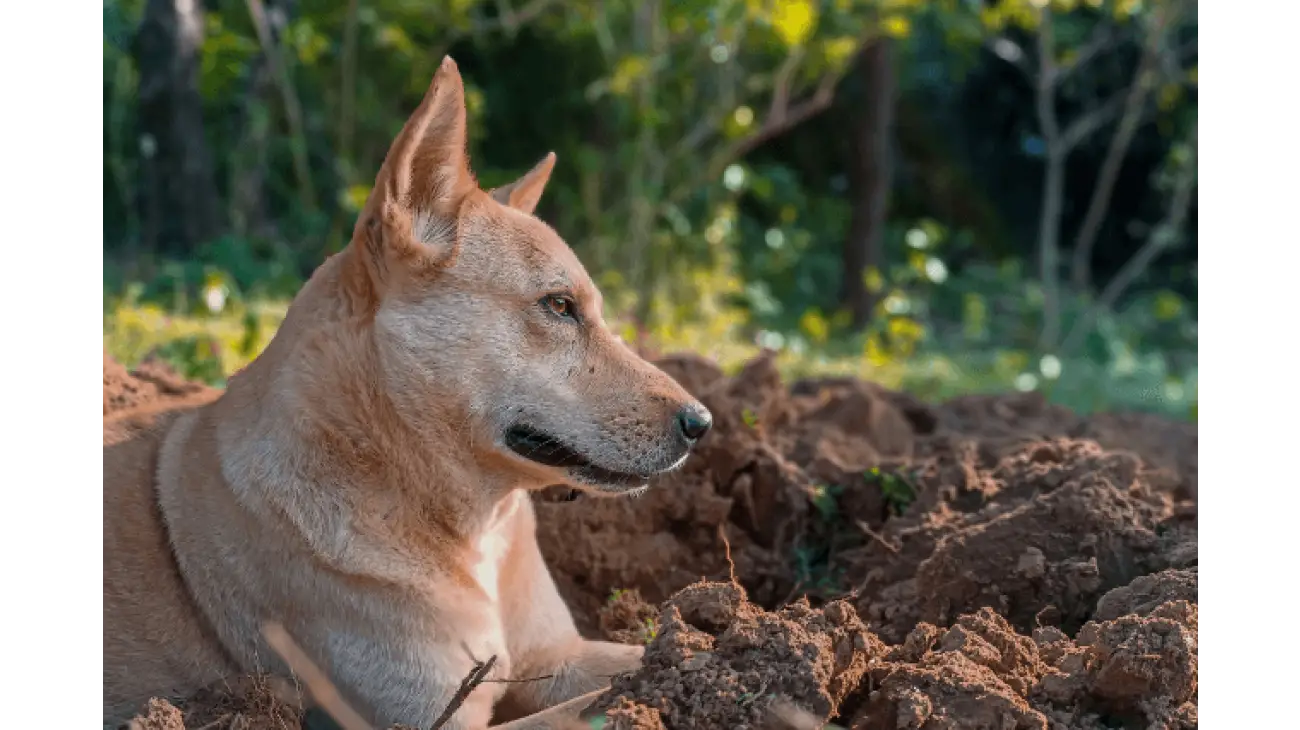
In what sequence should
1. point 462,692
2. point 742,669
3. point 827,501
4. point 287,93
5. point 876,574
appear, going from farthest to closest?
point 287,93 < point 827,501 < point 876,574 < point 462,692 < point 742,669

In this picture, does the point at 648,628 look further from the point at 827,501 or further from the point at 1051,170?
the point at 1051,170

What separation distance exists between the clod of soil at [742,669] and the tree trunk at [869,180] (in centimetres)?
977

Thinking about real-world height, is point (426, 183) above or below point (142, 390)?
above

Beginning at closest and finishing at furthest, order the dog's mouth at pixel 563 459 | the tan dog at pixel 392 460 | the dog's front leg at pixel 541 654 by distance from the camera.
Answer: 1. the tan dog at pixel 392 460
2. the dog's mouth at pixel 563 459
3. the dog's front leg at pixel 541 654

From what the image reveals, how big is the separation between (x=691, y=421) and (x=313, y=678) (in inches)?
41.1

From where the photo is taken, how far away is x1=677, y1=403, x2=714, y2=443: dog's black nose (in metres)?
3.33

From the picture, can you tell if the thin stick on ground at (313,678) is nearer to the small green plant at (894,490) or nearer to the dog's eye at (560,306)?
the dog's eye at (560,306)

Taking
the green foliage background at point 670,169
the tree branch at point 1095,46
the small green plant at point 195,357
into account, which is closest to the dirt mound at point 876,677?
the small green plant at point 195,357

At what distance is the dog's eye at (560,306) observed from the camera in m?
3.40

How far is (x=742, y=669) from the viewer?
2.78m

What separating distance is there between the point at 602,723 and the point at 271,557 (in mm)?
942

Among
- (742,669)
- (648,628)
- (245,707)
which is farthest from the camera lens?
(648,628)

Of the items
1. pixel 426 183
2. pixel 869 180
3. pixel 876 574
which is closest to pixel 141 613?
pixel 426 183

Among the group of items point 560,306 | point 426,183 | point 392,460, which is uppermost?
point 426,183
